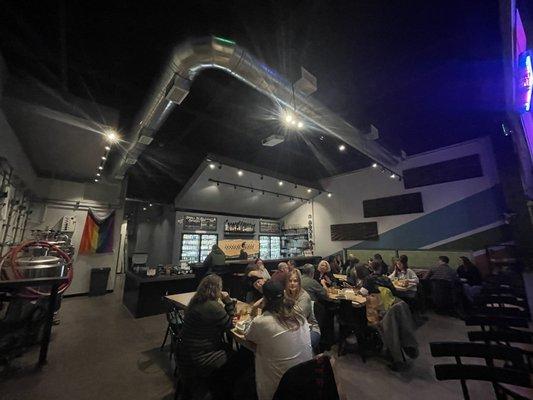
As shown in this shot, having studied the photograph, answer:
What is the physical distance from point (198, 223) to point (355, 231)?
22.3 feet

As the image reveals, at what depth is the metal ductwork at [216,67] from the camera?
266 cm

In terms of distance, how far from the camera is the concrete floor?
2424 millimetres

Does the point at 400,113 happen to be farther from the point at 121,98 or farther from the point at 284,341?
the point at 121,98

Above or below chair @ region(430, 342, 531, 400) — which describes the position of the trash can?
below

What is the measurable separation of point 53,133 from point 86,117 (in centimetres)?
118

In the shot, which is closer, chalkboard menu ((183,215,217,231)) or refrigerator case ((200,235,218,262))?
chalkboard menu ((183,215,217,231))

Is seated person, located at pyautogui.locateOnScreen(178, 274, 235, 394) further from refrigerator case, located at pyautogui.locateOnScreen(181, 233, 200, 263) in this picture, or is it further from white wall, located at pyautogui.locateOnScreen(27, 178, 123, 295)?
refrigerator case, located at pyautogui.locateOnScreen(181, 233, 200, 263)

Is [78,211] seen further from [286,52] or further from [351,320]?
[351,320]

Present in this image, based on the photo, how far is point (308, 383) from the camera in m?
1.33

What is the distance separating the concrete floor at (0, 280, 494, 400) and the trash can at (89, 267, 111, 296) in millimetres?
3055

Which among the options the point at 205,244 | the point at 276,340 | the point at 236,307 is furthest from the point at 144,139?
the point at 205,244

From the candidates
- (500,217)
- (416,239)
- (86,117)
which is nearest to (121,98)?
(86,117)

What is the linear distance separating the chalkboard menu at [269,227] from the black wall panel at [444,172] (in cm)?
633

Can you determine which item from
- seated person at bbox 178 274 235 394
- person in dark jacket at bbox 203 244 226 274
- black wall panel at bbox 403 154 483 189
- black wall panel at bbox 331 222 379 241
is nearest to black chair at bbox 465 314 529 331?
seated person at bbox 178 274 235 394
